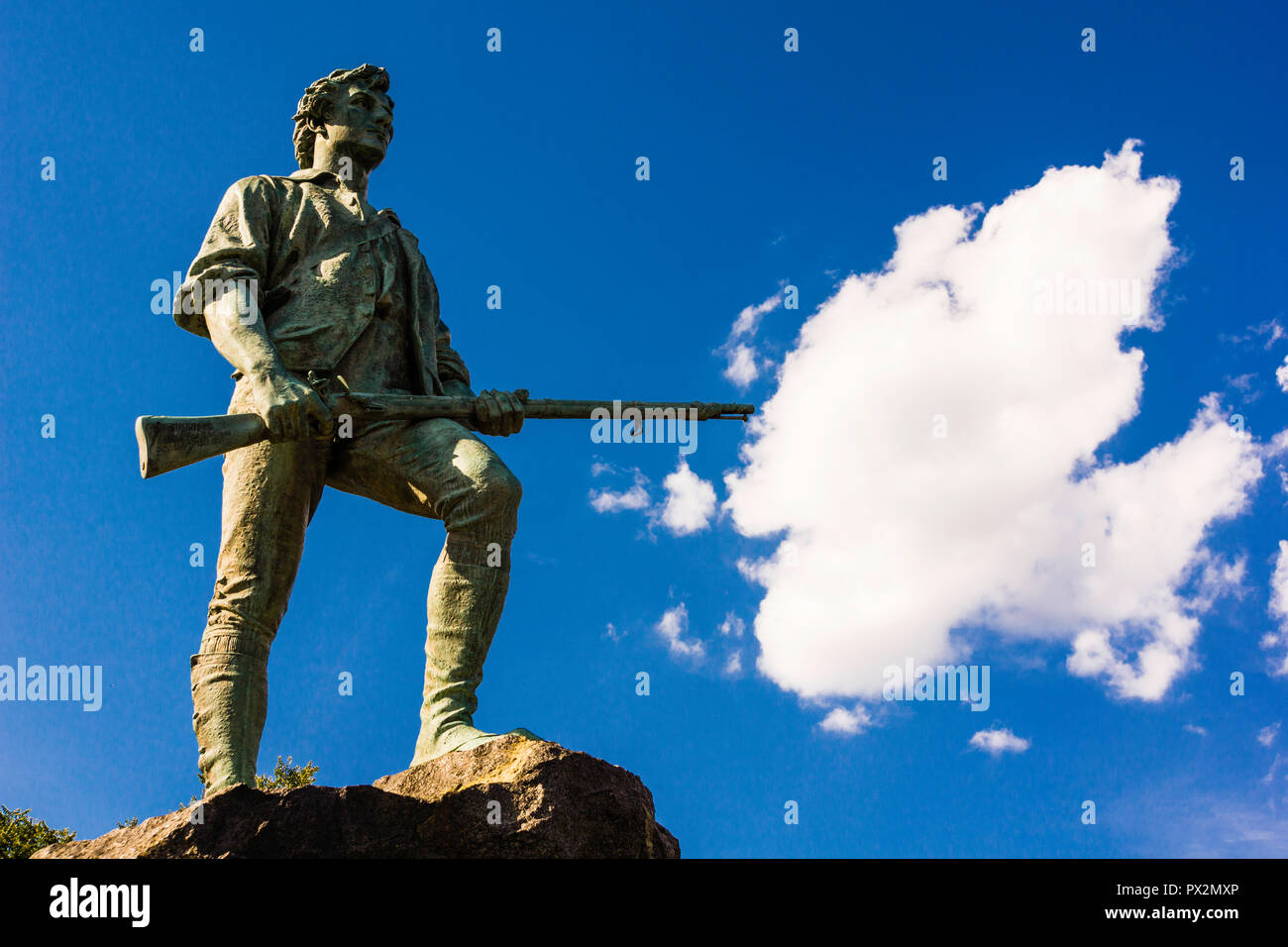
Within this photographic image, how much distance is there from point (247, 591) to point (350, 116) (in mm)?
3223

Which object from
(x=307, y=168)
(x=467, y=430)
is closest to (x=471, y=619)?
(x=467, y=430)

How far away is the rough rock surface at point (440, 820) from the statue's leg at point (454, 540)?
39cm

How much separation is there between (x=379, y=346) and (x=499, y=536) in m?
1.59

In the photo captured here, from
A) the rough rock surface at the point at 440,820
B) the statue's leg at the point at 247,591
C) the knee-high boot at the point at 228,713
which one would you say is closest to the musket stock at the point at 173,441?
the statue's leg at the point at 247,591

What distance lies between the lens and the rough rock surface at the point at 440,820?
5582 mm

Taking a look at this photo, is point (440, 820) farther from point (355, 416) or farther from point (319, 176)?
point (319, 176)

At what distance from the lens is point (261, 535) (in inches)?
273

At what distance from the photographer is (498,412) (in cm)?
761

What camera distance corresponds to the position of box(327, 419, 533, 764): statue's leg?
6609 mm

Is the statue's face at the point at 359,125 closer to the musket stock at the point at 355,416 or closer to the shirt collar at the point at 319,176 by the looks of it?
the shirt collar at the point at 319,176

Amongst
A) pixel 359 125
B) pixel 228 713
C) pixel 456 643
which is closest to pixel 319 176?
pixel 359 125

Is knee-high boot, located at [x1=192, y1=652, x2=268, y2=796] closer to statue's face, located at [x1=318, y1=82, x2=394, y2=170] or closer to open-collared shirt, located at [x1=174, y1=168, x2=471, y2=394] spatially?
open-collared shirt, located at [x1=174, y1=168, x2=471, y2=394]
